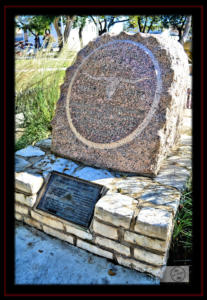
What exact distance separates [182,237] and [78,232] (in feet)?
2.76

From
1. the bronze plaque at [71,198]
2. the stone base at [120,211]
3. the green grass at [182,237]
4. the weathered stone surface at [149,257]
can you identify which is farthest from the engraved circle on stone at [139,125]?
the weathered stone surface at [149,257]

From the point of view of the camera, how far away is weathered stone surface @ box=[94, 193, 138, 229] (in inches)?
64.9

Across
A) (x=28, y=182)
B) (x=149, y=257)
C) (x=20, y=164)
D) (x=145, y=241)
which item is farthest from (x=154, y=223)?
(x=20, y=164)

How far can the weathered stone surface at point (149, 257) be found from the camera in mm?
1586

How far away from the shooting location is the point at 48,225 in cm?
203

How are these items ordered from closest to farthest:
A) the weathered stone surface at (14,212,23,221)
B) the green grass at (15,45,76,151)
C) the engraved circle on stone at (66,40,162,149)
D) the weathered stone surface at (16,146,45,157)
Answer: the engraved circle on stone at (66,40,162,149) → the weathered stone surface at (14,212,23,221) → the weathered stone surface at (16,146,45,157) → the green grass at (15,45,76,151)

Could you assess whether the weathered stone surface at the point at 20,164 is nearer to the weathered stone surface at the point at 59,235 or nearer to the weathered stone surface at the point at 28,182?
the weathered stone surface at the point at 28,182

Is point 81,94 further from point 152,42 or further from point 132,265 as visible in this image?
point 132,265

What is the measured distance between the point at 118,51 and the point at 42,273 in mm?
2010

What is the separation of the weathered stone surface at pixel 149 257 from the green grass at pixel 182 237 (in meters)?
0.19

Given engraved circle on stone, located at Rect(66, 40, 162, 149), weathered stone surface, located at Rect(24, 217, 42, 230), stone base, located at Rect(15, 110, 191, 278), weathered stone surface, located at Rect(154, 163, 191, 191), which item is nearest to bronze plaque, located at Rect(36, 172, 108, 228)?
stone base, located at Rect(15, 110, 191, 278)

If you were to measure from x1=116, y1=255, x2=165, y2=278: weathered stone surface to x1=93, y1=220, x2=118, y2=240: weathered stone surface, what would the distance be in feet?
0.58

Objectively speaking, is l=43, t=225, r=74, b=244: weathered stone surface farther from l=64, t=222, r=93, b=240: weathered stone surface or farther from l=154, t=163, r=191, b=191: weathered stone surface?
l=154, t=163, r=191, b=191: weathered stone surface
